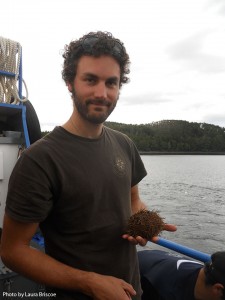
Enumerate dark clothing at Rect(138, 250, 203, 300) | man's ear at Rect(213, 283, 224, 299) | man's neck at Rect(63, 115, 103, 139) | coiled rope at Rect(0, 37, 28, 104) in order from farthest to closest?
coiled rope at Rect(0, 37, 28, 104), dark clothing at Rect(138, 250, 203, 300), man's ear at Rect(213, 283, 224, 299), man's neck at Rect(63, 115, 103, 139)

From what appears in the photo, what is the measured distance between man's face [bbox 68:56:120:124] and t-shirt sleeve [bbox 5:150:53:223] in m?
0.45

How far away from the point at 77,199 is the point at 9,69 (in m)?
3.21

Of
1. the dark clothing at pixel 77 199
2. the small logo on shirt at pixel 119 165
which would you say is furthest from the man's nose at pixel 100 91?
the small logo on shirt at pixel 119 165

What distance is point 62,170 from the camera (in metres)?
1.65

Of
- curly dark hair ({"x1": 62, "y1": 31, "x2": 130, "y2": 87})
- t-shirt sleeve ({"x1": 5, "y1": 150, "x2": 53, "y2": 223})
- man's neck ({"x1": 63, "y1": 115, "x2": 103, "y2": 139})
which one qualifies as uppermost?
curly dark hair ({"x1": 62, "y1": 31, "x2": 130, "y2": 87})

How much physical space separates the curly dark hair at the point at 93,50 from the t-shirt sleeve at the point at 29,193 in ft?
2.11

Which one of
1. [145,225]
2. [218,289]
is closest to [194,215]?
[218,289]

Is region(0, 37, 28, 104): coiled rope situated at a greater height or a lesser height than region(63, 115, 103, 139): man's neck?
greater

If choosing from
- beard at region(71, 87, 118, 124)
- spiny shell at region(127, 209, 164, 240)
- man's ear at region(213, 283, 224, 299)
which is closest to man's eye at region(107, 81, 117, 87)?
beard at region(71, 87, 118, 124)

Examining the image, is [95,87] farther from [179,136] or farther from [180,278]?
[179,136]

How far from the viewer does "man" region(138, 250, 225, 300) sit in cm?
273

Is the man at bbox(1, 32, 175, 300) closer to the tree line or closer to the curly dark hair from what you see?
the curly dark hair

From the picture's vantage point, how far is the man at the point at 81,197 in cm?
155

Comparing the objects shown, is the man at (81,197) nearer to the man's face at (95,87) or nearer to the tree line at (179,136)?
the man's face at (95,87)
